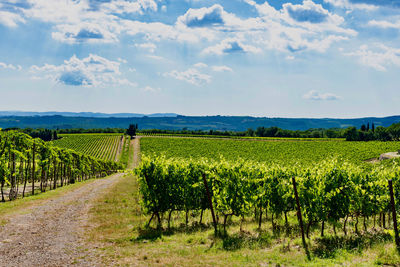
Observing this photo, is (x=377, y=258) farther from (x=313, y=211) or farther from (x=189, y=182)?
(x=189, y=182)

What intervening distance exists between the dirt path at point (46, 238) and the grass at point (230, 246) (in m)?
0.86

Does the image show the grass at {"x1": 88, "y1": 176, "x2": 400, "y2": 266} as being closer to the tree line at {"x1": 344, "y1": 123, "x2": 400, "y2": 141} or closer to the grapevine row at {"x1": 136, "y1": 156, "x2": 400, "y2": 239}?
the grapevine row at {"x1": 136, "y1": 156, "x2": 400, "y2": 239}

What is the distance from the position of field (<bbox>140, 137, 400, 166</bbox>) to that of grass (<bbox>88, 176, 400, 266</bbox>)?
211 feet

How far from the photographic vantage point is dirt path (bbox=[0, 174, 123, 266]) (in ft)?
37.9

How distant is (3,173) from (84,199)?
6.36 meters

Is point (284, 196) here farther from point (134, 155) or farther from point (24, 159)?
point (134, 155)

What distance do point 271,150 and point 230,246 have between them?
314ft

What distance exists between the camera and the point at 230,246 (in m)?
13.2

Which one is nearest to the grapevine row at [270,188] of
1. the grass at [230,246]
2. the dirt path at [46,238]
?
the grass at [230,246]

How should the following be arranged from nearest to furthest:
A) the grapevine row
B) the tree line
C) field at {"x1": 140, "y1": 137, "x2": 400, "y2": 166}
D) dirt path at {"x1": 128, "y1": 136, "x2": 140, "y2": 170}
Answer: the grapevine row → field at {"x1": 140, "y1": 137, "x2": 400, "y2": 166} → dirt path at {"x1": 128, "y1": 136, "x2": 140, "y2": 170} → the tree line

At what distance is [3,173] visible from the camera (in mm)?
23328

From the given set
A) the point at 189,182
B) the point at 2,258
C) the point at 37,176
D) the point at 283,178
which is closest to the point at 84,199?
the point at 189,182

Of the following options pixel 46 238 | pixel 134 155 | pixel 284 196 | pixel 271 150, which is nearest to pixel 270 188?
pixel 284 196

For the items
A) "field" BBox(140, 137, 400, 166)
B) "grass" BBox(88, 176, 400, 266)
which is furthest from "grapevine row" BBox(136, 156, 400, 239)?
"field" BBox(140, 137, 400, 166)
